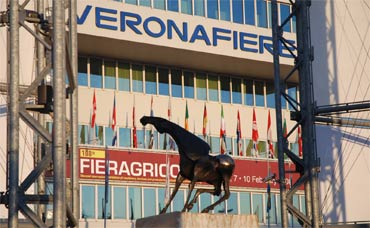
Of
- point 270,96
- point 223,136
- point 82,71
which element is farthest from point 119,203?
point 270,96

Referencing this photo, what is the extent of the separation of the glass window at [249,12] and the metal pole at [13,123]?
29.6 m

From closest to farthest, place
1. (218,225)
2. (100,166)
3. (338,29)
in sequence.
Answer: (218,225) < (100,166) < (338,29)

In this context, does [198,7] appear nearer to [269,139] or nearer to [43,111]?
[269,139]

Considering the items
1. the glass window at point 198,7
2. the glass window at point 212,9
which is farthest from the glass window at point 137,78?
the glass window at point 212,9

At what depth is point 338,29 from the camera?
5772 cm

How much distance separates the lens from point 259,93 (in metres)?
58.1

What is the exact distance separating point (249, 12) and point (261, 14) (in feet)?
2.86

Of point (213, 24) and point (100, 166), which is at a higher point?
point (213, 24)

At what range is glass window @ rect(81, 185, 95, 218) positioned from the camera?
48.8 metres

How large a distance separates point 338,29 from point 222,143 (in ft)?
31.1

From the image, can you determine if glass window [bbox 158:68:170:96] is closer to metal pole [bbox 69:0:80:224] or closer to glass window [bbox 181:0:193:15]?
glass window [bbox 181:0:193:15]

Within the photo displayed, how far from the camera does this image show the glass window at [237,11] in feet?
→ 179

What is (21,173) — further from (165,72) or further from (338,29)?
(338,29)

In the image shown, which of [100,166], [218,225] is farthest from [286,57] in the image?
[218,225]
